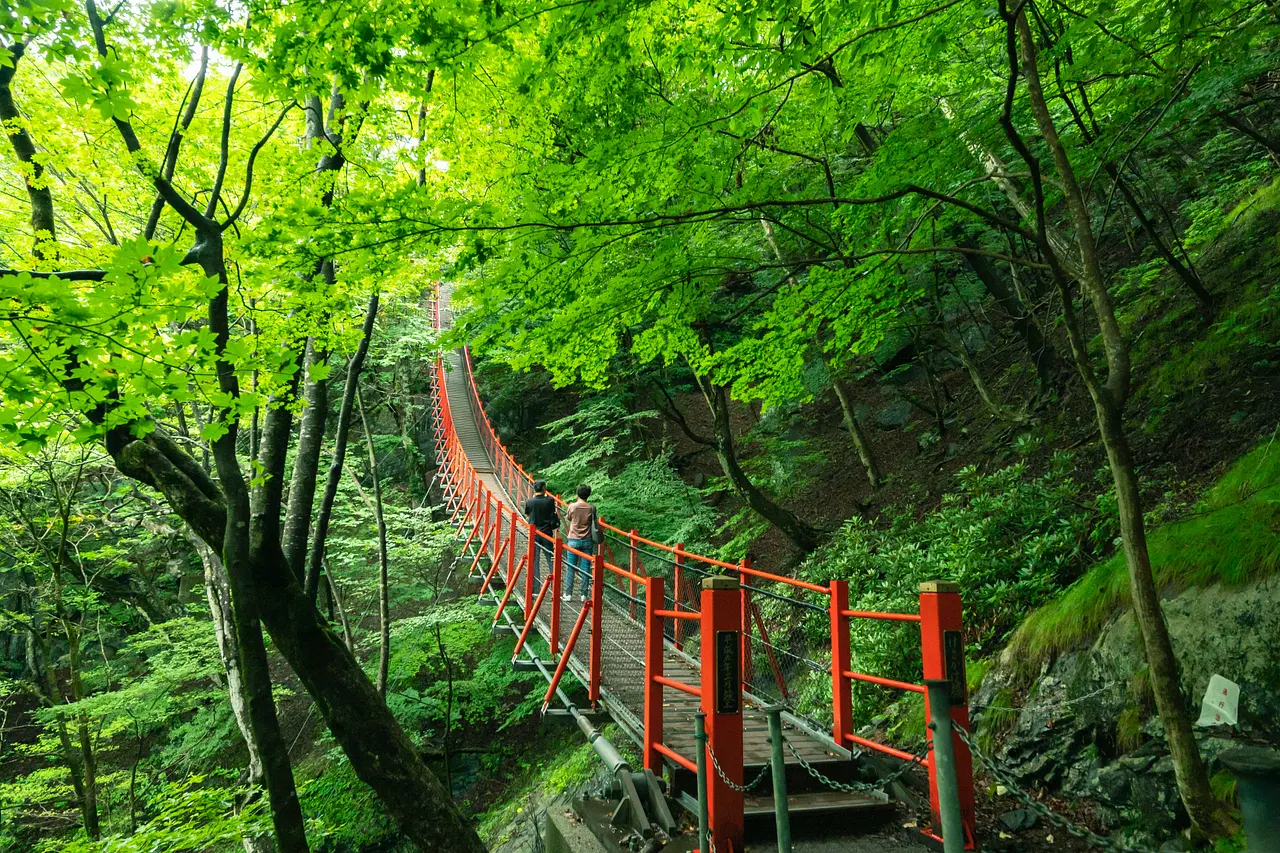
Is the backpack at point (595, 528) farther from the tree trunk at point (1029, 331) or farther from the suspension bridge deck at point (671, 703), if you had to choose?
the tree trunk at point (1029, 331)

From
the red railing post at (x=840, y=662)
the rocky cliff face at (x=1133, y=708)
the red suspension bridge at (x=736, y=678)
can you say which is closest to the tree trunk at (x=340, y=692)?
the red suspension bridge at (x=736, y=678)

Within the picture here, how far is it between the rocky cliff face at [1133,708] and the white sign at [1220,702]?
740 millimetres

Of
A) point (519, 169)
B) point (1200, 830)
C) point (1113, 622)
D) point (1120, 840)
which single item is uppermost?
point (519, 169)

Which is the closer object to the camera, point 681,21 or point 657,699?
point 657,699

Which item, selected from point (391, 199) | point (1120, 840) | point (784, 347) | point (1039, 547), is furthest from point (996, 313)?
point (391, 199)

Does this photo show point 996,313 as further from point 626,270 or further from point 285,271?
point 285,271

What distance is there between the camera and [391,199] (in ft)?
10.4

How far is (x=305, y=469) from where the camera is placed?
15.8 feet

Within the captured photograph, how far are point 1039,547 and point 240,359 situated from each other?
5600 mm

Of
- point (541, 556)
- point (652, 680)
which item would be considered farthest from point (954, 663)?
point (541, 556)

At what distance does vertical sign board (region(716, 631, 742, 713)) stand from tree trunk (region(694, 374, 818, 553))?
4742mm

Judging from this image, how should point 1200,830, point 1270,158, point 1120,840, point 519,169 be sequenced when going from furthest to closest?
point 1270,158
point 519,169
point 1120,840
point 1200,830

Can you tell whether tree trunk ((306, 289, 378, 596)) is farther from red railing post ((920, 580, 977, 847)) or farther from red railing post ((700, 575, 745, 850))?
red railing post ((920, 580, 977, 847))

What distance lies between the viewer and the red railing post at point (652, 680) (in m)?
3.49
